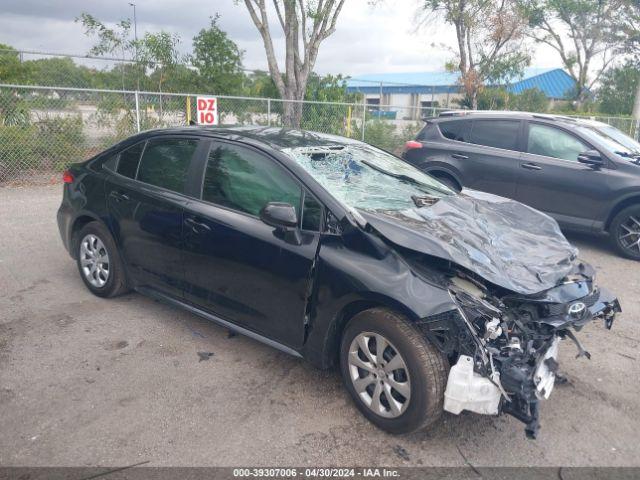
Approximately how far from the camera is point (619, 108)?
27.7m

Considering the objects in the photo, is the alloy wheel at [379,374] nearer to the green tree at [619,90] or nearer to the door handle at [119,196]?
the door handle at [119,196]

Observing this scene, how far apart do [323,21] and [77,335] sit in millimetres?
12301

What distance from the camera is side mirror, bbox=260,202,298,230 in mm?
3334

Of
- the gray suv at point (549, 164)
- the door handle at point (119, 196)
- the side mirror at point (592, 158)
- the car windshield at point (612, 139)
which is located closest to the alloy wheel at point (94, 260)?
the door handle at point (119, 196)

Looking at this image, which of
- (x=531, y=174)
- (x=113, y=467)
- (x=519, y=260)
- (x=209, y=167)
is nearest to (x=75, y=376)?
(x=113, y=467)

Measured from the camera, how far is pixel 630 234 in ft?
22.9

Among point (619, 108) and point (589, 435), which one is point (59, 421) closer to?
point (589, 435)

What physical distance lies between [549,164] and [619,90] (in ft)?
82.0

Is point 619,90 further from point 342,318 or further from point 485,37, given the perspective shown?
point 342,318

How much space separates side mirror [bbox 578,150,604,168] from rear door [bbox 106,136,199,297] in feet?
17.3

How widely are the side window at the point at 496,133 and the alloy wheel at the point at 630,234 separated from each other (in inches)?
69.1

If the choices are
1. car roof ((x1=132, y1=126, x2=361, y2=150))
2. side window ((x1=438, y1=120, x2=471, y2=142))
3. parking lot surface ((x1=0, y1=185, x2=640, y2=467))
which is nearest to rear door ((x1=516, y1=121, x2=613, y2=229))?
side window ((x1=438, y1=120, x2=471, y2=142))

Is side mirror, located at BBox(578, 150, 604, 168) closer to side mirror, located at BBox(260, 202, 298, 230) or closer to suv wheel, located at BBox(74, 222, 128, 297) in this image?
side mirror, located at BBox(260, 202, 298, 230)

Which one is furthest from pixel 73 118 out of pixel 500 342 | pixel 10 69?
pixel 500 342
